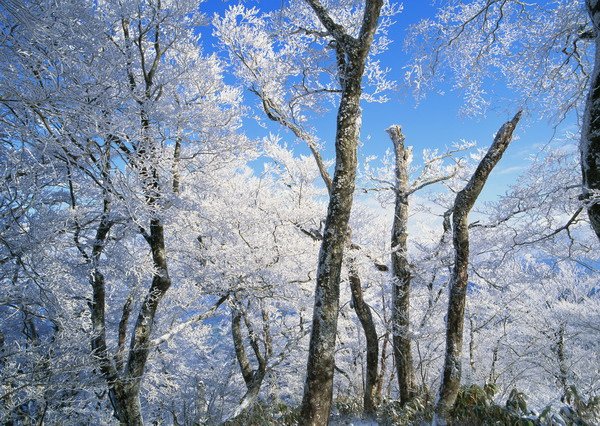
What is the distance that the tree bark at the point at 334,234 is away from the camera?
3.46 m

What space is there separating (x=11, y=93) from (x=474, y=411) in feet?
18.5

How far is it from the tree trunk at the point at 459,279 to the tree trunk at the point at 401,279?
2.05 meters

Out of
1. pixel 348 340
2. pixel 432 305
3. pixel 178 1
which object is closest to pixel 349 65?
pixel 178 1

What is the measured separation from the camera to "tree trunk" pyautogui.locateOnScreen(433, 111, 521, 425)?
4.43 meters

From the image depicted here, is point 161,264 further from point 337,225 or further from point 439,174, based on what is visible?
point 439,174

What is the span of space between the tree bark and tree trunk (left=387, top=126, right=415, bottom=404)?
134 inches

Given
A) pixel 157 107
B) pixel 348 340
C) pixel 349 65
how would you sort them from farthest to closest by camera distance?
1. pixel 348 340
2. pixel 157 107
3. pixel 349 65

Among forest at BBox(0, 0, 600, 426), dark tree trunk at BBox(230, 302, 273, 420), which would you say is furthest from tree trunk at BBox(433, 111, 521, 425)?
dark tree trunk at BBox(230, 302, 273, 420)

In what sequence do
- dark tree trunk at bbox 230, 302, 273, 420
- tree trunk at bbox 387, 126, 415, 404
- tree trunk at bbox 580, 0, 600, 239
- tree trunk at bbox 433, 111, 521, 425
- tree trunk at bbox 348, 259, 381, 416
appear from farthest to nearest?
dark tree trunk at bbox 230, 302, 273, 420
tree trunk at bbox 348, 259, 381, 416
tree trunk at bbox 387, 126, 415, 404
tree trunk at bbox 433, 111, 521, 425
tree trunk at bbox 580, 0, 600, 239

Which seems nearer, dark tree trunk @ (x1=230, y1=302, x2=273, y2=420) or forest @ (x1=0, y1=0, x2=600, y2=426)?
forest @ (x1=0, y1=0, x2=600, y2=426)

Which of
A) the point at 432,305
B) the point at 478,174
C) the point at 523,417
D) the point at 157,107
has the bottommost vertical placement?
the point at 523,417

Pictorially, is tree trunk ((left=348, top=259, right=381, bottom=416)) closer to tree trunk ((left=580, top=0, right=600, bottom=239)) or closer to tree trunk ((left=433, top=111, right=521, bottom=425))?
tree trunk ((left=433, top=111, right=521, bottom=425))

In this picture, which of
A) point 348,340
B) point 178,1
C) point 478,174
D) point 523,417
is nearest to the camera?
point 523,417

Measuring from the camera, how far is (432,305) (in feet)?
30.1
